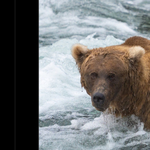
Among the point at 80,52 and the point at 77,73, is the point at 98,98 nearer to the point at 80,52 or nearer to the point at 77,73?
the point at 80,52

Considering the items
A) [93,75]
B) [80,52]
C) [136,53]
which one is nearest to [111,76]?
[93,75]

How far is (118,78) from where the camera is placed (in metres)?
3.35

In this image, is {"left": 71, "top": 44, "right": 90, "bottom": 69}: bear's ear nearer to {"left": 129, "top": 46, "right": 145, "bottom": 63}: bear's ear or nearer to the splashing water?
{"left": 129, "top": 46, "right": 145, "bottom": 63}: bear's ear

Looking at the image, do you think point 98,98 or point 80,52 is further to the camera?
point 80,52

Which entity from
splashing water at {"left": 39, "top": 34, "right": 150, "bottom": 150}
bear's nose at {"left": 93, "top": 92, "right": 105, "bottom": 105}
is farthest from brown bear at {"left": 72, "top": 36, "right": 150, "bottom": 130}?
splashing water at {"left": 39, "top": 34, "right": 150, "bottom": 150}

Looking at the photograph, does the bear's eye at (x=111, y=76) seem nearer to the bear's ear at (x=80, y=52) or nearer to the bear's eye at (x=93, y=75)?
the bear's eye at (x=93, y=75)

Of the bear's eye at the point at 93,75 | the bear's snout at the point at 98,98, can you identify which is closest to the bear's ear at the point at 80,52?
the bear's eye at the point at 93,75

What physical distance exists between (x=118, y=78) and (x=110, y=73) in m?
0.12

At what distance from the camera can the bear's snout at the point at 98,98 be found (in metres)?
3.20

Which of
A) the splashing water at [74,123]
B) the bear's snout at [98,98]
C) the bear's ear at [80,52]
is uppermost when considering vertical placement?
the bear's ear at [80,52]

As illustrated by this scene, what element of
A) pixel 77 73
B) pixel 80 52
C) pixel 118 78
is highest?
pixel 80 52
